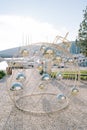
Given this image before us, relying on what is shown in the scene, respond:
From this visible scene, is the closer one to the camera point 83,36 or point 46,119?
point 46,119

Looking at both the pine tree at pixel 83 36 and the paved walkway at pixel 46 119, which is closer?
the paved walkway at pixel 46 119

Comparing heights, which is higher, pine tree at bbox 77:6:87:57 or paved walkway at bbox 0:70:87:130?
pine tree at bbox 77:6:87:57

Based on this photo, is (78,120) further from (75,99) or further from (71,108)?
(75,99)

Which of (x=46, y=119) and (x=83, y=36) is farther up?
(x=83, y=36)

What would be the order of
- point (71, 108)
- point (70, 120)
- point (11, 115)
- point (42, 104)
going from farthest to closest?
point (42, 104) < point (71, 108) < point (11, 115) < point (70, 120)

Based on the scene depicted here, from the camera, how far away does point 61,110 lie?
25.5 ft

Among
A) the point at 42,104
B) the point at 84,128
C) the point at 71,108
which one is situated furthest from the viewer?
the point at 42,104

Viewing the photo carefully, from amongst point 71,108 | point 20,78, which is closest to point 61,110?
point 71,108

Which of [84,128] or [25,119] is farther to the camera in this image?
[25,119]

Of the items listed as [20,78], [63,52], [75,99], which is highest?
[63,52]

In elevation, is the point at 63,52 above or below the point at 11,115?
above

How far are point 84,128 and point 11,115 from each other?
3014mm

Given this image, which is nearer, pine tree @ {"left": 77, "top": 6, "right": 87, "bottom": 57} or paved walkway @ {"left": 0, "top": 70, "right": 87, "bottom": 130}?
paved walkway @ {"left": 0, "top": 70, "right": 87, "bottom": 130}

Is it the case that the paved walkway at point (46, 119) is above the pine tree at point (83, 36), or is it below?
below
